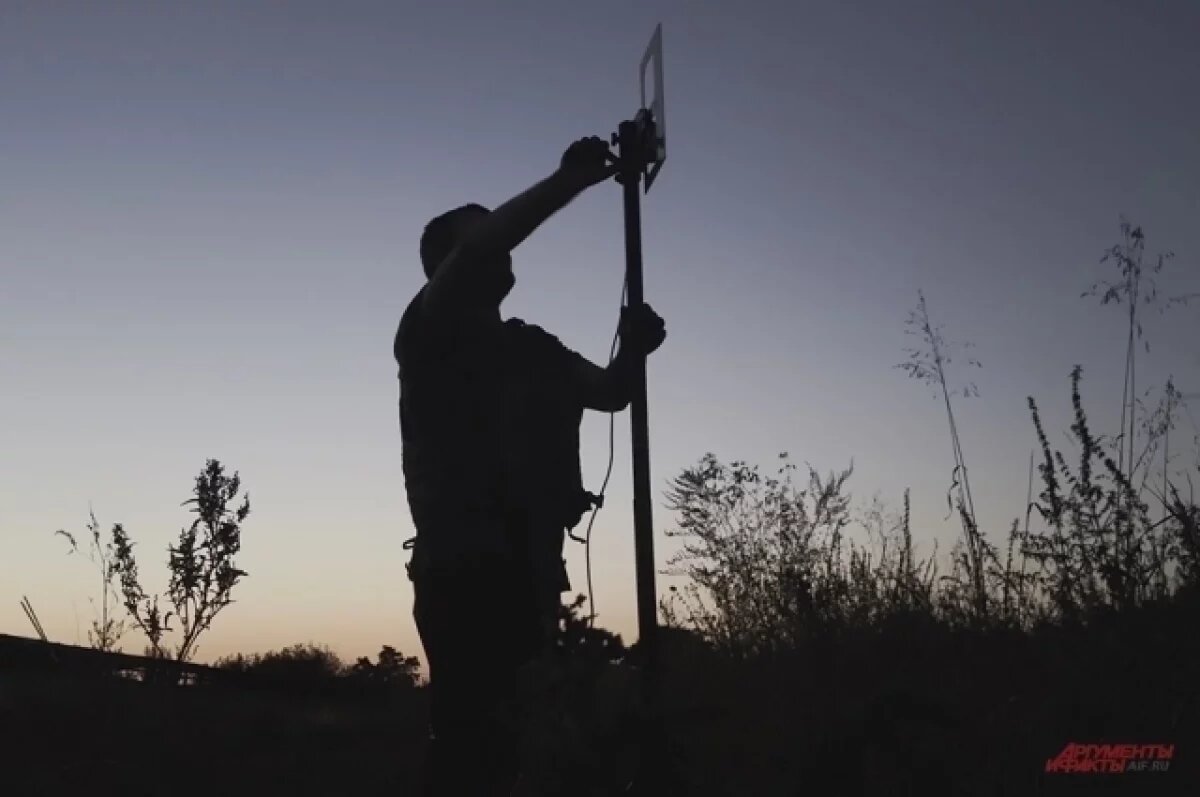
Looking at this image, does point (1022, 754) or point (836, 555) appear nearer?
point (1022, 754)

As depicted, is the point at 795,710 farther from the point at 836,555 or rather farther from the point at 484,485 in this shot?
the point at 836,555

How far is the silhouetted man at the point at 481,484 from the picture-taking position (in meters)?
2.67

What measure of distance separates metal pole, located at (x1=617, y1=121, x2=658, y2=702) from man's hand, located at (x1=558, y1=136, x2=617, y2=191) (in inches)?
7.4

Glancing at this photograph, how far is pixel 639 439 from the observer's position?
2727mm

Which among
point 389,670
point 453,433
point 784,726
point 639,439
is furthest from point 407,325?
point 389,670

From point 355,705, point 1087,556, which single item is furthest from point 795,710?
point 355,705

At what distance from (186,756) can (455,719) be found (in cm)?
297

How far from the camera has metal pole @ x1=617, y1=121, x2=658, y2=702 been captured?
2488 mm

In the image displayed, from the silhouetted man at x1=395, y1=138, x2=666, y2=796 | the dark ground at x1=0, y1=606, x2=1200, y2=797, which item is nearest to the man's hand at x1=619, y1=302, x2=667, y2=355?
the silhouetted man at x1=395, y1=138, x2=666, y2=796

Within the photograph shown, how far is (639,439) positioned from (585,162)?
0.73 metres

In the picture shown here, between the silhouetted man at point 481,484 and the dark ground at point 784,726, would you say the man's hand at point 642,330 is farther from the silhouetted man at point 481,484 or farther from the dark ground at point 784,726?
the dark ground at point 784,726

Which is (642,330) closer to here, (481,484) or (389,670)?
(481,484)

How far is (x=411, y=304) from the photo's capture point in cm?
292

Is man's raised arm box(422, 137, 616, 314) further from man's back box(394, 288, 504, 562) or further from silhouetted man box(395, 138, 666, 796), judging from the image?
man's back box(394, 288, 504, 562)
